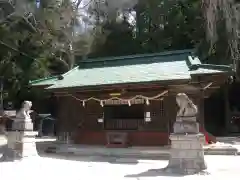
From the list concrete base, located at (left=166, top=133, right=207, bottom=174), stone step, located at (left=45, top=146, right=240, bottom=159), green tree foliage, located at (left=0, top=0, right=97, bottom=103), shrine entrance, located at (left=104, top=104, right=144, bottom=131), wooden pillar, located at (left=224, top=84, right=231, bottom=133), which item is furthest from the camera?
green tree foliage, located at (left=0, top=0, right=97, bottom=103)

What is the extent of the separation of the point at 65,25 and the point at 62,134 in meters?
14.8

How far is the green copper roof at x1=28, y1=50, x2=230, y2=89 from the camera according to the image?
1306 centimetres

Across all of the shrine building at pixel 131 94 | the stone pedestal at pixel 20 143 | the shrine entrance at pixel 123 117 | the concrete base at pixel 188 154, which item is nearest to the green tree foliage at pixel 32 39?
the shrine building at pixel 131 94

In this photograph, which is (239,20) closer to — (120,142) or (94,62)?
(94,62)

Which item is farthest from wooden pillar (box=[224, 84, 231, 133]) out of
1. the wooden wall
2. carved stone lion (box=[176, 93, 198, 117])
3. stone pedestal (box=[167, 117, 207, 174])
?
stone pedestal (box=[167, 117, 207, 174])

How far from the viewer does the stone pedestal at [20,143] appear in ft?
39.3

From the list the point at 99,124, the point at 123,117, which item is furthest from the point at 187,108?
the point at 123,117

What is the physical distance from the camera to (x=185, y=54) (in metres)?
15.4

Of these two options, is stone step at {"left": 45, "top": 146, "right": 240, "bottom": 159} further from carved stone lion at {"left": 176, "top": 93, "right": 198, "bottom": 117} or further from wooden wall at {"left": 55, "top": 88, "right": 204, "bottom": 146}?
carved stone lion at {"left": 176, "top": 93, "right": 198, "bottom": 117}

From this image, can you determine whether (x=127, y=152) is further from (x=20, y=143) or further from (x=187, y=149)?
(x=187, y=149)

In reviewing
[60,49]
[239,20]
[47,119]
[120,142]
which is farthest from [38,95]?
[239,20]

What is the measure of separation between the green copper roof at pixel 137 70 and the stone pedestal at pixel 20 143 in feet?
10.4

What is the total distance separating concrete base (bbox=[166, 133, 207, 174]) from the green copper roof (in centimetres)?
366

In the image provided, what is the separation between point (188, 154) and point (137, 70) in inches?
265
